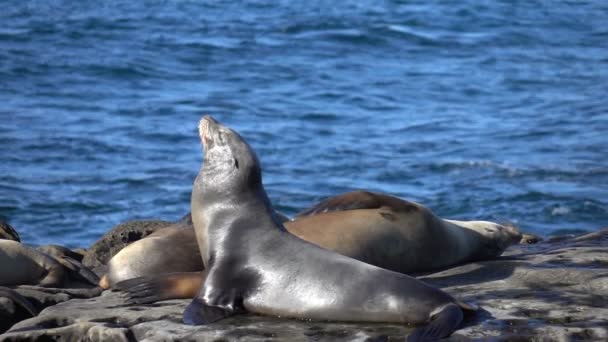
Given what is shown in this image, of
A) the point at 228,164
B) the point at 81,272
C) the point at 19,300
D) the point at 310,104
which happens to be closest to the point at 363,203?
the point at 228,164

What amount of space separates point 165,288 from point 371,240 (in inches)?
47.2

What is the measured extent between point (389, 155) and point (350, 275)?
11.7 meters

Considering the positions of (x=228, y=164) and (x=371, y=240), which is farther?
(x=371, y=240)

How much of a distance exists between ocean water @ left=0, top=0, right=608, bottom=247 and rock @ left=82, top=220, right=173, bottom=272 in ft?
15.2

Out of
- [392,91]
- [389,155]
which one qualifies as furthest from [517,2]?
[389,155]

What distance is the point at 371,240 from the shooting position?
6.42 meters

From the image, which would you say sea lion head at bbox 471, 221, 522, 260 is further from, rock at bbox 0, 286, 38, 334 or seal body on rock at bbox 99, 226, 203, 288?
rock at bbox 0, 286, 38, 334

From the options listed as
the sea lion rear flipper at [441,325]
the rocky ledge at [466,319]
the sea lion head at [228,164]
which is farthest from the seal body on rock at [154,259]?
the sea lion rear flipper at [441,325]

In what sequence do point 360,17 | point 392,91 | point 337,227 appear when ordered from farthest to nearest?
point 360,17 < point 392,91 < point 337,227

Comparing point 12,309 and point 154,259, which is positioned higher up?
point 12,309

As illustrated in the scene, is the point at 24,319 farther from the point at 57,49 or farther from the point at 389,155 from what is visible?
the point at 57,49

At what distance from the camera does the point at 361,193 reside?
6.91 meters

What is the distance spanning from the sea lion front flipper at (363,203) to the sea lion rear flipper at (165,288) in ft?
3.86

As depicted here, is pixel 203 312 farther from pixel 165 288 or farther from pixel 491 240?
pixel 491 240
